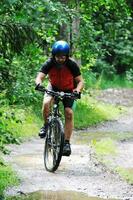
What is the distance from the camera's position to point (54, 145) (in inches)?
431

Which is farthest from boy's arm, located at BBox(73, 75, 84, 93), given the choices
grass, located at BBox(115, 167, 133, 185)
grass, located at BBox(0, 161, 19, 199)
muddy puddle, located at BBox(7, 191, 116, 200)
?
muddy puddle, located at BBox(7, 191, 116, 200)

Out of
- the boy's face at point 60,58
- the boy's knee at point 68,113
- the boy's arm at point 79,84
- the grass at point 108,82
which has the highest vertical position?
the boy's face at point 60,58

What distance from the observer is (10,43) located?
29.1 feet

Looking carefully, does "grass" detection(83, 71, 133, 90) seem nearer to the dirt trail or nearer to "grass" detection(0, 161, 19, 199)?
the dirt trail

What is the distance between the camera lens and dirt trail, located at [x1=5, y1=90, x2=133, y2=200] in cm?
944

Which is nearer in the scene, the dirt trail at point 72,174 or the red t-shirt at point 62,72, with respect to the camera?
the dirt trail at point 72,174

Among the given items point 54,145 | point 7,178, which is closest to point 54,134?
point 54,145

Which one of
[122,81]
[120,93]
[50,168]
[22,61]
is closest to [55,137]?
[50,168]

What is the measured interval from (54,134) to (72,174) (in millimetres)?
751

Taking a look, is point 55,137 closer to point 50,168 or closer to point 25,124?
point 50,168

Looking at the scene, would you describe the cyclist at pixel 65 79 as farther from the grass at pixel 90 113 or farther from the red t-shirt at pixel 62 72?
the grass at pixel 90 113

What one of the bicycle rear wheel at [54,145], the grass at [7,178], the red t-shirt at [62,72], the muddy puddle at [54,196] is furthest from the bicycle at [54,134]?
the muddy puddle at [54,196]

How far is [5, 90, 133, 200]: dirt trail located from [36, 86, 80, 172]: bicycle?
19cm

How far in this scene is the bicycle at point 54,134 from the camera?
10.5 meters
